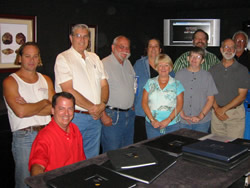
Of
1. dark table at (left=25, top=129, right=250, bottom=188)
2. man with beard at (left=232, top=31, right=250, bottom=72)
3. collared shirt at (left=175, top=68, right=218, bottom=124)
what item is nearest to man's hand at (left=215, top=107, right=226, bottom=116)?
collared shirt at (left=175, top=68, right=218, bottom=124)

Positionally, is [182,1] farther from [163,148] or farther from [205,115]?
[163,148]

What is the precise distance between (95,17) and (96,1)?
11.5 inches

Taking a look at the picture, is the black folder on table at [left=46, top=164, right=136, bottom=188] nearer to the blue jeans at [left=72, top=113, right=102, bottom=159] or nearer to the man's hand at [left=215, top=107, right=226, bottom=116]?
the blue jeans at [left=72, top=113, right=102, bottom=159]

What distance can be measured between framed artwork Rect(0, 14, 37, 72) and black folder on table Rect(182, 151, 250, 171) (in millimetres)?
2878

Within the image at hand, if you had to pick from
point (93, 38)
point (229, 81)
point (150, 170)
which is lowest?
point (150, 170)

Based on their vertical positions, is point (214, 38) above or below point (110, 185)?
above

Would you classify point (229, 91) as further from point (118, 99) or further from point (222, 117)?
point (118, 99)

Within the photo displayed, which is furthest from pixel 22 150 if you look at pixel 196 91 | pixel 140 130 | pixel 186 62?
pixel 186 62

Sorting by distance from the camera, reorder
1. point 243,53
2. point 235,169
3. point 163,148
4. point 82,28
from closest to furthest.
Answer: point 235,169 < point 163,148 < point 82,28 < point 243,53

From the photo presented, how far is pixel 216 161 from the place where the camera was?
1719mm

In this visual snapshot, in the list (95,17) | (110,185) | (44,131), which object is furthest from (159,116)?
(95,17)

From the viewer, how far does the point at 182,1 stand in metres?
5.79

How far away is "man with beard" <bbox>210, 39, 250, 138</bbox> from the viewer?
11.0 feet

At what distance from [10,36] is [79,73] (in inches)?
60.5
